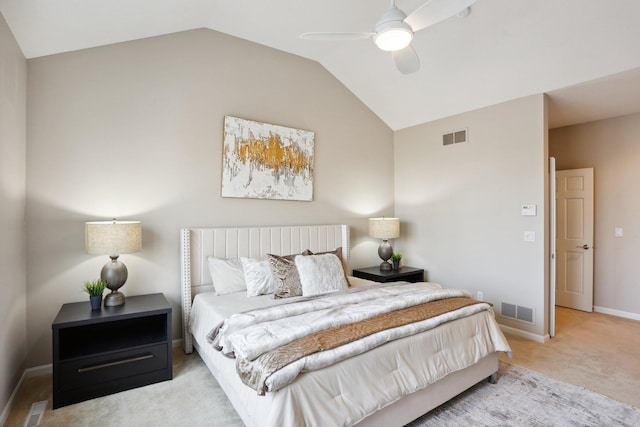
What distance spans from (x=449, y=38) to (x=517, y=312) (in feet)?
10.2

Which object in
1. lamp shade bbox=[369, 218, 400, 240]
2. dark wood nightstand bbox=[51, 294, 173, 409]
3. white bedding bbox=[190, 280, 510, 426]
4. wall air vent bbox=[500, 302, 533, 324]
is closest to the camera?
white bedding bbox=[190, 280, 510, 426]

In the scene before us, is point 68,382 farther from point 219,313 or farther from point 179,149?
point 179,149

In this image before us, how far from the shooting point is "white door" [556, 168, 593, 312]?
4707 mm

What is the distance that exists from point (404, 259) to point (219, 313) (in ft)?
10.9

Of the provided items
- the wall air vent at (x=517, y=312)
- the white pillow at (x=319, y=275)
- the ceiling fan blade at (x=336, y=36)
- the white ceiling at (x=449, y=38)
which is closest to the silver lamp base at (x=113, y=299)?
the white pillow at (x=319, y=275)

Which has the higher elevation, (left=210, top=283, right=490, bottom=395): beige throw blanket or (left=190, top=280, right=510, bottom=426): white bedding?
(left=210, top=283, right=490, bottom=395): beige throw blanket

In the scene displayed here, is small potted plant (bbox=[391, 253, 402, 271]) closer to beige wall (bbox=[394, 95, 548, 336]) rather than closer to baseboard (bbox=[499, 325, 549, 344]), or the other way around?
beige wall (bbox=[394, 95, 548, 336])

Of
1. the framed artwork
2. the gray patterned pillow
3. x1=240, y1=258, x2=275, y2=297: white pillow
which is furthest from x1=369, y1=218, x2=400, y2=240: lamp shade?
x1=240, y1=258, x2=275, y2=297: white pillow

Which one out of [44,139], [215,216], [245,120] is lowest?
[215,216]

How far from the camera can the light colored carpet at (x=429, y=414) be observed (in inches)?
87.4

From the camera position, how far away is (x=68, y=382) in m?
2.39

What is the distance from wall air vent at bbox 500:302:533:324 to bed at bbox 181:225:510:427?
4.44 feet

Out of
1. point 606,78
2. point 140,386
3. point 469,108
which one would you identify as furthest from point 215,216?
point 606,78

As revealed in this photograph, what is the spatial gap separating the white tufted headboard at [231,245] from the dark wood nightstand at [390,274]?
1.82 feet
